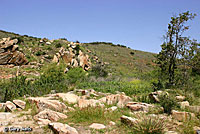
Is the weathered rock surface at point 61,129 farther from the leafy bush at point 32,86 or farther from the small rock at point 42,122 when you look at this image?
the leafy bush at point 32,86

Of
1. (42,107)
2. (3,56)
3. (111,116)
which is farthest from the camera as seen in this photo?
(3,56)

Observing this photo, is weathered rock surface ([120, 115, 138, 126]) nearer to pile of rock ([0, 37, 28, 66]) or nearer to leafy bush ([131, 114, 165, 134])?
A: leafy bush ([131, 114, 165, 134])

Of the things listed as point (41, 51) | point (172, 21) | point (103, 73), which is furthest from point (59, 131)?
point (41, 51)

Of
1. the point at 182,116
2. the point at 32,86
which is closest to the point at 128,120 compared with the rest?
the point at 182,116

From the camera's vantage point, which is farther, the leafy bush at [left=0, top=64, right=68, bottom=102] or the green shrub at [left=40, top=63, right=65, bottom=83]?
the green shrub at [left=40, top=63, right=65, bottom=83]

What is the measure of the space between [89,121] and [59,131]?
3.73 feet

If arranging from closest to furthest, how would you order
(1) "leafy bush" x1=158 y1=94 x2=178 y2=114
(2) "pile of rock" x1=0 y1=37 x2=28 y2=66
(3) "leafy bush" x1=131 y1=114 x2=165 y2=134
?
(3) "leafy bush" x1=131 y1=114 x2=165 y2=134 < (1) "leafy bush" x1=158 y1=94 x2=178 y2=114 < (2) "pile of rock" x1=0 y1=37 x2=28 y2=66

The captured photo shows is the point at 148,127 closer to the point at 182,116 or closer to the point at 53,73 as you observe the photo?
the point at 182,116

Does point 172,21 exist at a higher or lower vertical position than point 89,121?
higher

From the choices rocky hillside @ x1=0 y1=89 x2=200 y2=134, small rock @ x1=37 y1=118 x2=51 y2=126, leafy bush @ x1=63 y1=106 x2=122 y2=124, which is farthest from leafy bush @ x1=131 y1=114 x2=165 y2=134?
small rock @ x1=37 y1=118 x2=51 y2=126

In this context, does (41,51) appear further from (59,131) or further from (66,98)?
(59,131)

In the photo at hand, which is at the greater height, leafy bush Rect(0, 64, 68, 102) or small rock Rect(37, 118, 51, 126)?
leafy bush Rect(0, 64, 68, 102)

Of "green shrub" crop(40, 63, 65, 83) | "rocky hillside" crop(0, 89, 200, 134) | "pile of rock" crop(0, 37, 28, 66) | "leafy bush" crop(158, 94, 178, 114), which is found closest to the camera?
"rocky hillside" crop(0, 89, 200, 134)

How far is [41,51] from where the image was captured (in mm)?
25188
